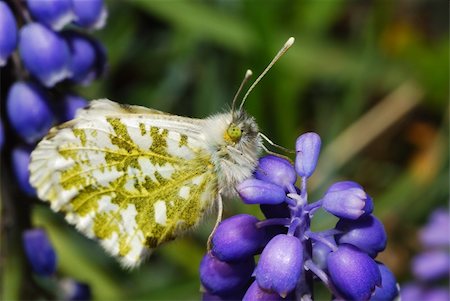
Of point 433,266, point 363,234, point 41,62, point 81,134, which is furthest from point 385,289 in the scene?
point 433,266

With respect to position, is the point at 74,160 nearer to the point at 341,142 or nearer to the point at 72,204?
the point at 72,204

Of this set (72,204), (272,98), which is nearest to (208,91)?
(272,98)

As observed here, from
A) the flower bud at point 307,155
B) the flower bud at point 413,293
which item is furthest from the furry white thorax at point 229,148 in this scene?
the flower bud at point 413,293

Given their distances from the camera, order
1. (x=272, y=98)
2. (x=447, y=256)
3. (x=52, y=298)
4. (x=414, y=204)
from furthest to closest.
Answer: (x=414, y=204), (x=272, y=98), (x=447, y=256), (x=52, y=298)

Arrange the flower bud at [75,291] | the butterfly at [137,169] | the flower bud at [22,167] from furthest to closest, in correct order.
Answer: the flower bud at [75,291] → the flower bud at [22,167] → the butterfly at [137,169]

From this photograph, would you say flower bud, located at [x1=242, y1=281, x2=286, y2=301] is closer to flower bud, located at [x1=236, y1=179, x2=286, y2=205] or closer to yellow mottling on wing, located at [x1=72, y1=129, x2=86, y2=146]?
flower bud, located at [x1=236, y1=179, x2=286, y2=205]

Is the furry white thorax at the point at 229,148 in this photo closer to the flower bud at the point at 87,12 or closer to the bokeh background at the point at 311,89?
the flower bud at the point at 87,12
